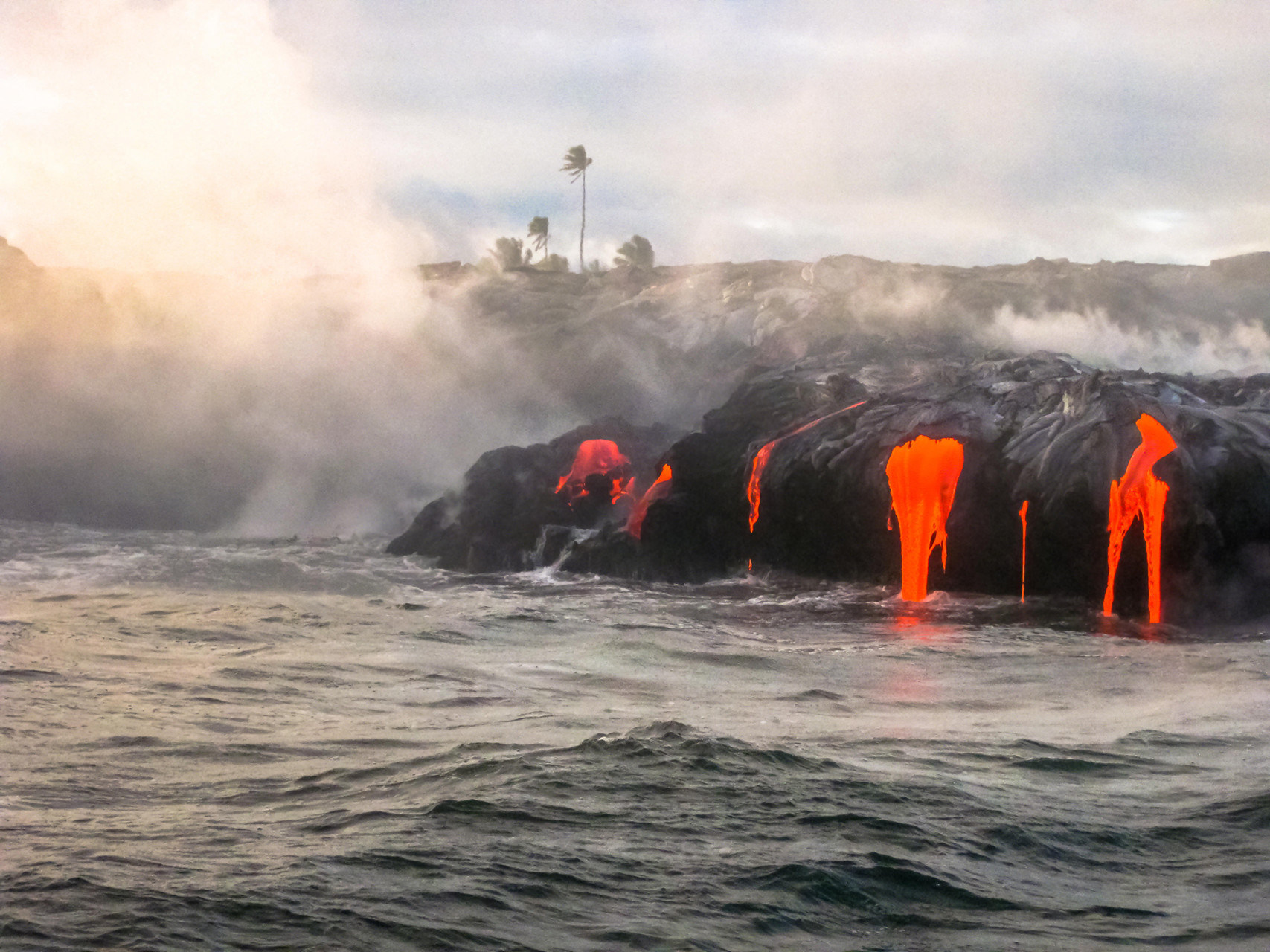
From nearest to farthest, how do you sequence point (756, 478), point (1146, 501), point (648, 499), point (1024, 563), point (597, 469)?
1. point (1146, 501)
2. point (1024, 563)
3. point (756, 478)
4. point (648, 499)
5. point (597, 469)

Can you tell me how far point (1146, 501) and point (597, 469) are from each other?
1003 inches

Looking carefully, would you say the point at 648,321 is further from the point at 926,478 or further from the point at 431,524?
the point at 926,478

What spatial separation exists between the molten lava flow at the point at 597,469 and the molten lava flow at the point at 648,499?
3.59 meters

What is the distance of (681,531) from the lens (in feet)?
145

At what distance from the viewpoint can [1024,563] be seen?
117 feet

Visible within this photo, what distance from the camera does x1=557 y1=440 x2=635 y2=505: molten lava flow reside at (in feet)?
169

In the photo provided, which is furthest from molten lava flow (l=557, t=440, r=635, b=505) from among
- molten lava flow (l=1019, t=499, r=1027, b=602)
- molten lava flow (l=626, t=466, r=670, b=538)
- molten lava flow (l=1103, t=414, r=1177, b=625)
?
molten lava flow (l=1103, t=414, r=1177, b=625)

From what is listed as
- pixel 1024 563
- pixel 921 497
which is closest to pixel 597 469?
pixel 921 497

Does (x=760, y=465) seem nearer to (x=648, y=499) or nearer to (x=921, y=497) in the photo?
(x=648, y=499)

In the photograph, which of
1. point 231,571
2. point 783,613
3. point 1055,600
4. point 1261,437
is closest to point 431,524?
Result: point 231,571

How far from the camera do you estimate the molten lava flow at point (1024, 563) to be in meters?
35.2

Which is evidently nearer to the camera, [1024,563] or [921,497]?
[1024,563]

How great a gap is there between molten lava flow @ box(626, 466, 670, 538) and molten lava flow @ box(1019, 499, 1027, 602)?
44.9ft

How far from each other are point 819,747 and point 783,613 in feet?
68.3
